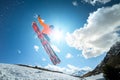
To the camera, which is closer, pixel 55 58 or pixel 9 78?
pixel 9 78

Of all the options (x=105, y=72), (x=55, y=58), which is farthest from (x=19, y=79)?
(x=55, y=58)

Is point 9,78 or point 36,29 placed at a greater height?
point 36,29

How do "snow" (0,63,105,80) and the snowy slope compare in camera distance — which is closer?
the snowy slope

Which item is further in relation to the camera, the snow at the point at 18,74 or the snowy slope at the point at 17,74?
the snow at the point at 18,74

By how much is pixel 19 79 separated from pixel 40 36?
61055mm

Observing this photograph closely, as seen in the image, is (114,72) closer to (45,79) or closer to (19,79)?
(45,79)

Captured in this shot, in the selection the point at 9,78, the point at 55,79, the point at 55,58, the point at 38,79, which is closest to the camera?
the point at 9,78

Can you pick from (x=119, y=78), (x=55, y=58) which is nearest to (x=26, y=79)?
(x=119, y=78)

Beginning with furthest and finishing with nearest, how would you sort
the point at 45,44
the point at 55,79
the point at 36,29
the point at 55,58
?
the point at 55,58 → the point at 45,44 → the point at 36,29 → the point at 55,79

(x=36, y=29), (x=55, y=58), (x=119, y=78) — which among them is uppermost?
(x=36, y=29)

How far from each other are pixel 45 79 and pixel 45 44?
63.0 metres

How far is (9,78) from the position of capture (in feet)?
98.3

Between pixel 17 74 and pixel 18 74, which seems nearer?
pixel 17 74

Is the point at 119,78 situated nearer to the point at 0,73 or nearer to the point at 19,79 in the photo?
the point at 19,79
